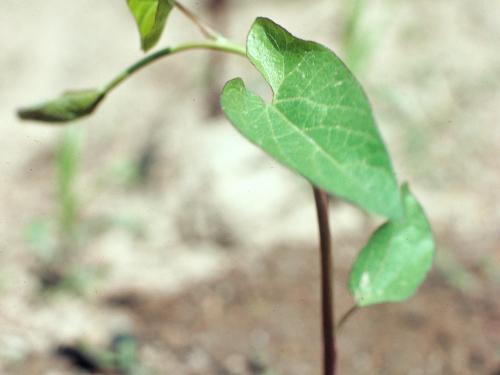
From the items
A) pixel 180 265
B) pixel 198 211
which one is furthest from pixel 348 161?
pixel 198 211

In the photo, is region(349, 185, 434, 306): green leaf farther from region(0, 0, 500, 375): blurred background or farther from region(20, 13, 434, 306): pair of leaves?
region(0, 0, 500, 375): blurred background

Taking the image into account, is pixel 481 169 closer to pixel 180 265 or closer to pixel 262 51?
pixel 180 265

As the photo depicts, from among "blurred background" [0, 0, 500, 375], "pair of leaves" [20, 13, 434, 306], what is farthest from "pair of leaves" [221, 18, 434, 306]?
"blurred background" [0, 0, 500, 375]

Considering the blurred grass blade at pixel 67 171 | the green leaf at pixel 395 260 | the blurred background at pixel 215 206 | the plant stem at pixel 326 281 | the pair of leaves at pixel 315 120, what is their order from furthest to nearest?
the blurred grass blade at pixel 67 171 → the blurred background at pixel 215 206 → the green leaf at pixel 395 260 → the plant stem at pixel 326 281 → the pair of leaves at pixel 315 120

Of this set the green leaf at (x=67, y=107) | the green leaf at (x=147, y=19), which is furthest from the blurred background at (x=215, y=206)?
the green leaf at (x=147, y=19)

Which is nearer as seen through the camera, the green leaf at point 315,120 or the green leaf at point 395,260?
the green leaf at point 315,120

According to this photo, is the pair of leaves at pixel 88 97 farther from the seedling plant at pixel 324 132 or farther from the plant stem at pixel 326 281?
the plant stem at pixel 326 281
